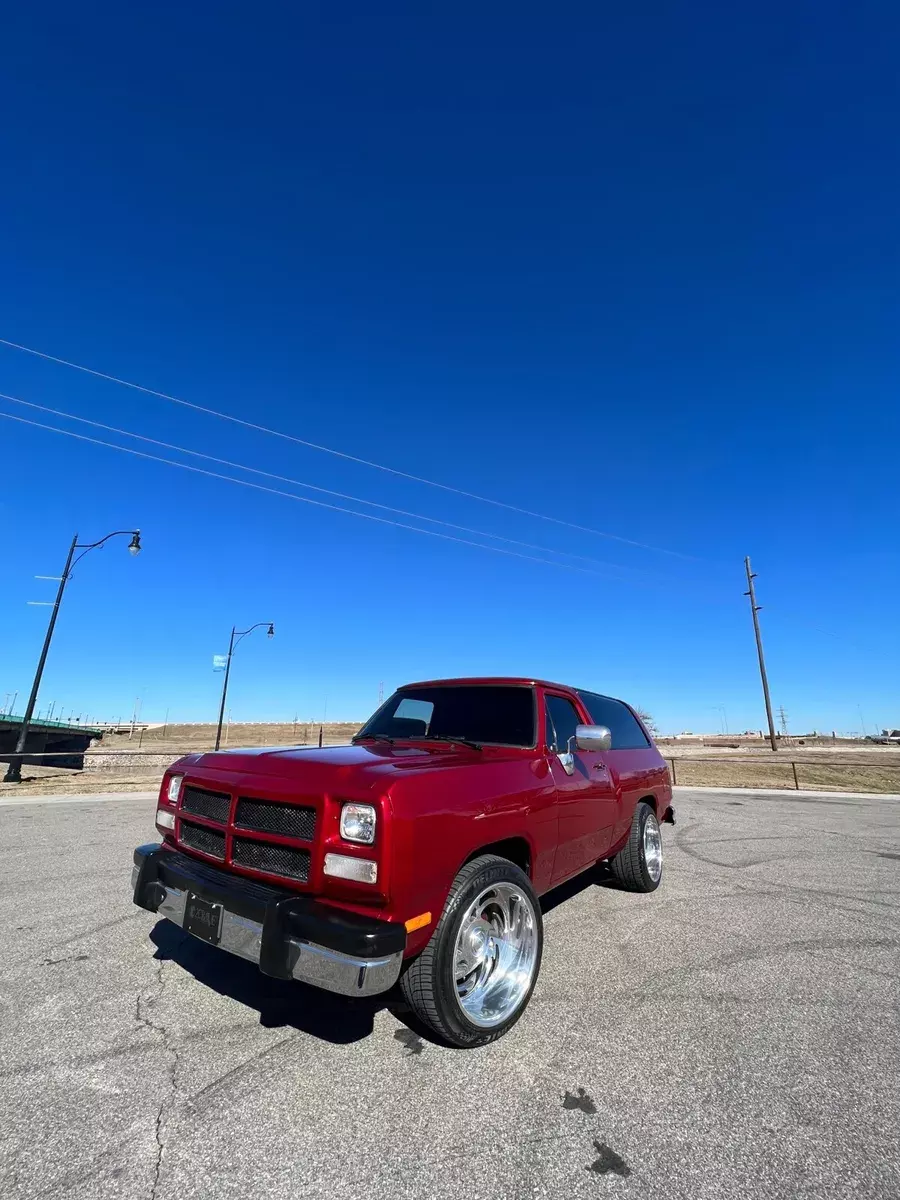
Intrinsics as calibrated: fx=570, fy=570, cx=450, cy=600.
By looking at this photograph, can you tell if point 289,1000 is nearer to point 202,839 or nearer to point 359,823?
point 202,839

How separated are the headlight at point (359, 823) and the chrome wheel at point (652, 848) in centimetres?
375

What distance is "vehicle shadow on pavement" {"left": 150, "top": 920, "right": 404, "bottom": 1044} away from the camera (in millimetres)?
2891

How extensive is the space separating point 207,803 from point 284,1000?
1.17 meters

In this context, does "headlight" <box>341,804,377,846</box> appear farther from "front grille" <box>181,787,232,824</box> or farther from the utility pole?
the utility pole

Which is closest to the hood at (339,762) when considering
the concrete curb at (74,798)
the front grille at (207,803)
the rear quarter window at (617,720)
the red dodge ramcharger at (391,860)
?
the red dodge ramcharger at (391,860)

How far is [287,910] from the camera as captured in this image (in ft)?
7.79

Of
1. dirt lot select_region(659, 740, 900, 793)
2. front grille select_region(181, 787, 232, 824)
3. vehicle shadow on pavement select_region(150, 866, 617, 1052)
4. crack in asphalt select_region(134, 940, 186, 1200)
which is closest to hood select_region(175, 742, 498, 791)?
Answer: front grille select_region(181, 787, 232, 824)

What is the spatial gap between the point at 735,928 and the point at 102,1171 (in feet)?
13.8

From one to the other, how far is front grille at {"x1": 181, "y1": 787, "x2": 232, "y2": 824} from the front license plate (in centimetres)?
39

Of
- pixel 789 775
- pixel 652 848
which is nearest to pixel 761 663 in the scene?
pixel 789 775

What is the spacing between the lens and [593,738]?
12.2 feet

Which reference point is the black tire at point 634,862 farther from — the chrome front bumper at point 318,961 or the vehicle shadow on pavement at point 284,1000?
the chrome front bumper at point 318,961

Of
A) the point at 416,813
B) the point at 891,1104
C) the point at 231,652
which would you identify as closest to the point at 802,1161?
the point at 891,1104

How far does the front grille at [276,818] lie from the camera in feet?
8.63
